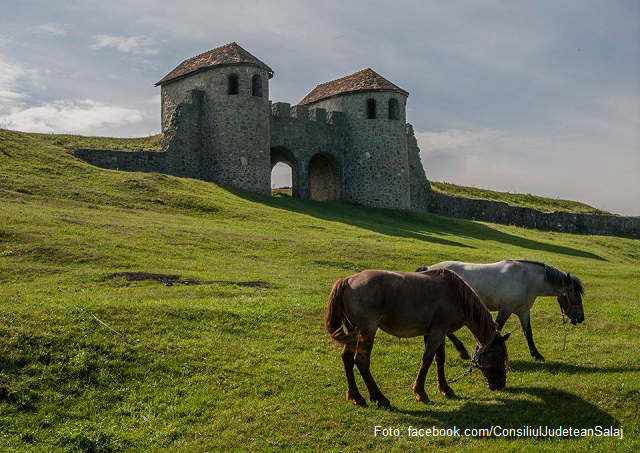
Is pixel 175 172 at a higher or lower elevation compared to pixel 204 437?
higher

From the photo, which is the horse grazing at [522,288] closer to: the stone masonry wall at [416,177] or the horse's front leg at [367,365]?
the horse's front leg at [367,365]

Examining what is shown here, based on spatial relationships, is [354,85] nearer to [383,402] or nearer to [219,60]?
[219,60]

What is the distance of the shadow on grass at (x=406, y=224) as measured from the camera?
34406mm

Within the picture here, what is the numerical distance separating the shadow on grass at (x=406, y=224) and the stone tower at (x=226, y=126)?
2.48 metres

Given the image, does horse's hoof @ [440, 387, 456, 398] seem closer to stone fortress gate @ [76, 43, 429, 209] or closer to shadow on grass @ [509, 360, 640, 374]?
shadow on grass @ [509, 360, 640, 374]

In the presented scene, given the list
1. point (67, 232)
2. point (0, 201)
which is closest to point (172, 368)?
point (67, 232)

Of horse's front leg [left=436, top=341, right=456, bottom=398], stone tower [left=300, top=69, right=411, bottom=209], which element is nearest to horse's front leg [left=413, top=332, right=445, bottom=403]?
horse's front leg [left=436, top=341, right=456, bottom=398]

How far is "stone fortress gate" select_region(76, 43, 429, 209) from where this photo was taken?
39.0 m

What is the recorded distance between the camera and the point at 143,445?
8547mm

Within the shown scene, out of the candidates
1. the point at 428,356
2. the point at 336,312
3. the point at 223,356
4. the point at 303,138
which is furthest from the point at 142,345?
the point at 303,138

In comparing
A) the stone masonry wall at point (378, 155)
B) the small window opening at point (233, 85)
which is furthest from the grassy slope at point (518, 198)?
the small window opening at point (233, 85)

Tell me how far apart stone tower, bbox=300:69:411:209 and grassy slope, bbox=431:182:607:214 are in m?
10.8

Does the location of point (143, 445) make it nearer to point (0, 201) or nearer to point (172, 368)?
point (172, 368)

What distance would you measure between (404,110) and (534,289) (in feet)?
111
